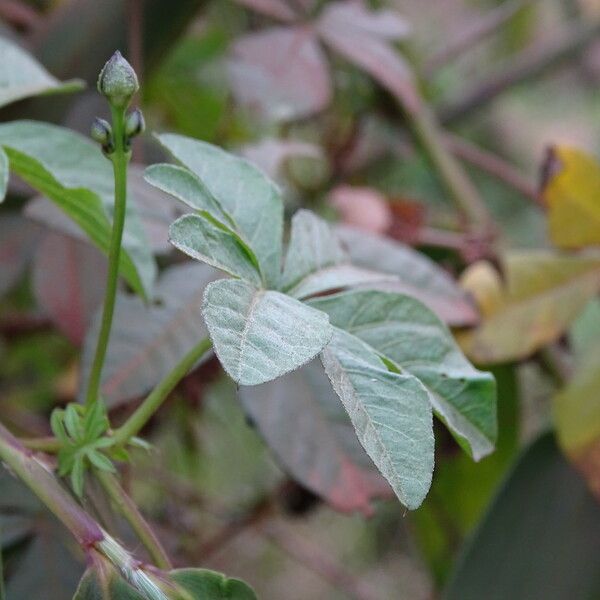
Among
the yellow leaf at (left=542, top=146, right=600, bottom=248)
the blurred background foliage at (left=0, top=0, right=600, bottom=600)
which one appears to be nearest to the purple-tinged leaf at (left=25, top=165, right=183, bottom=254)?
the blurred background foliage at (left=0, top=0, right=600, bottom=600)

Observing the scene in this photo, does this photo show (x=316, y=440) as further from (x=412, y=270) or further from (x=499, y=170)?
(x=499, y=170)

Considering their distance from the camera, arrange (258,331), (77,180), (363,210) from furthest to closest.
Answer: (363,210)
(77,180)
(258,331)

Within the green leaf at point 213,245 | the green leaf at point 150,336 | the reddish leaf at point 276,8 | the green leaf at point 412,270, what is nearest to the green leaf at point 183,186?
the green leaf at point 213,245

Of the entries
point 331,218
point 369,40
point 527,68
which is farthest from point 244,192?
point 527,68

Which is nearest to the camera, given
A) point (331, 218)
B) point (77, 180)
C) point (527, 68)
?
point (77, 180)

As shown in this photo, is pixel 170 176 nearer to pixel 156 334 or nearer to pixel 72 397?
pixel 156 334

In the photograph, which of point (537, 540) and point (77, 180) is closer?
point (77, 180)

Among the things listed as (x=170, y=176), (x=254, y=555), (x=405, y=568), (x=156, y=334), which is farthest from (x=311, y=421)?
(x=405, y=568)
